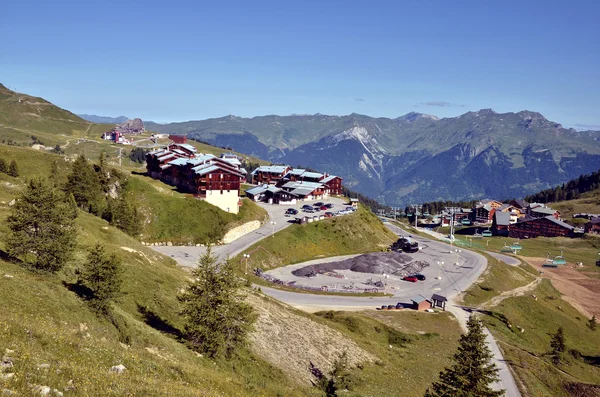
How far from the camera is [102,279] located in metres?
33.3

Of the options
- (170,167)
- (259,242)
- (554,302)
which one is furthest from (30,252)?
(554,302)

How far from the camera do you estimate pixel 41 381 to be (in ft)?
57.0

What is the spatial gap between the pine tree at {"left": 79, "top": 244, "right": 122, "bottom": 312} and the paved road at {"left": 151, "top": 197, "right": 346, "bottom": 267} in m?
37.3

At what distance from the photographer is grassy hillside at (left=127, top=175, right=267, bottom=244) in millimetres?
97438

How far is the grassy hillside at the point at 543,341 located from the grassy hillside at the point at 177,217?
195 feet

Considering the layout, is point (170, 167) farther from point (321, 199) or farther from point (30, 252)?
point (30, 252)

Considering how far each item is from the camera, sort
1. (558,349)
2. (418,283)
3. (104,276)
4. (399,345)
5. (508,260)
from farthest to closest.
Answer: (508,260), (418,283), (558,349), (399,345), (104,276)

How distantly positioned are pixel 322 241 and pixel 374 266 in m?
18.1

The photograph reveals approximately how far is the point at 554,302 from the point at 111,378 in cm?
11585

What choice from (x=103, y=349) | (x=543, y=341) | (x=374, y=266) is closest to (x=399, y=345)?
(x=543, y=341)

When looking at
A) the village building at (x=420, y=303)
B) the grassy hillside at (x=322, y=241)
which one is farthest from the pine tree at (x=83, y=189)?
the village building at (x=420, y=303)

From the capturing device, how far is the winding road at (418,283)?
7106 centimetres

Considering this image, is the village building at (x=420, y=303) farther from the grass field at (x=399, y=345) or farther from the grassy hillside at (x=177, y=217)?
the grassy hillside at (x=177, y=217)

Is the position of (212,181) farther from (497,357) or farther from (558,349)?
(558,349)
